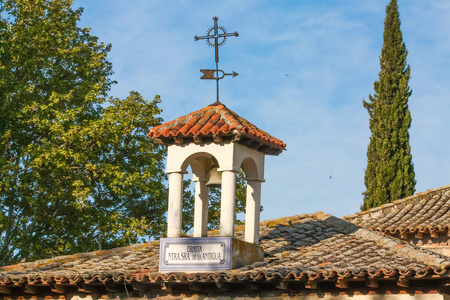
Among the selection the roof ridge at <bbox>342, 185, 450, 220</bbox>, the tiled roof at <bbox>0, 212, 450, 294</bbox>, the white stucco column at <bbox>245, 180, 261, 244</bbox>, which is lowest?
the tiled roof at <bbox>0, 212, 450, 294</bbox>

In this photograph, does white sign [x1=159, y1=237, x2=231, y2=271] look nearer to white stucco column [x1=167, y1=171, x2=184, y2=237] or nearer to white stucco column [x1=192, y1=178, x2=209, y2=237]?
white stucco column [x1=167, y1=171, x2=184, y2=237]

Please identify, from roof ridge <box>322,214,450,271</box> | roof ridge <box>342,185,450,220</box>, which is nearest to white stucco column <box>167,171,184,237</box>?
roof ridge <box>322,214,450,271</box>

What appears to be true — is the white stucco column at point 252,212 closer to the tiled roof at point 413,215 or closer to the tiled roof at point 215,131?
the tiled roof at point 215,131

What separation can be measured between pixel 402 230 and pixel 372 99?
1036 cm

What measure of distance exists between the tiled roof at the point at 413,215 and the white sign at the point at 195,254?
19.8 feet

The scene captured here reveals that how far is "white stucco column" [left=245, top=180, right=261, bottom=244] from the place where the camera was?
39.2 feet

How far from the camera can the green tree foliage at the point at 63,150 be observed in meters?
20.6

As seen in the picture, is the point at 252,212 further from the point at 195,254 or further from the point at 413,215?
the point at 413,215

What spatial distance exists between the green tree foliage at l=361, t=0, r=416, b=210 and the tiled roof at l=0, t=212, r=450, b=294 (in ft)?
29.4

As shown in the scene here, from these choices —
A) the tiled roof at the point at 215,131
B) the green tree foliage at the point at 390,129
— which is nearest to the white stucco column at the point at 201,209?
the tiled roof at the point at 215,131

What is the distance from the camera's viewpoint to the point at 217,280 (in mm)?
10148

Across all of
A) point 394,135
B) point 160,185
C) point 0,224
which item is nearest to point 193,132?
point 160,185

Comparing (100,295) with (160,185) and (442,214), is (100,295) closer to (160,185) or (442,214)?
(442,214)

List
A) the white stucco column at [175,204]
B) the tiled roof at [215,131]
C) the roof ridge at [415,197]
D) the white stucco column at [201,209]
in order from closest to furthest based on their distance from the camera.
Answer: the tiled roof at [215,131] < the white stucco column at [175,204] < the white stucco column at [201,209] < the roof ridge at [415,197]
